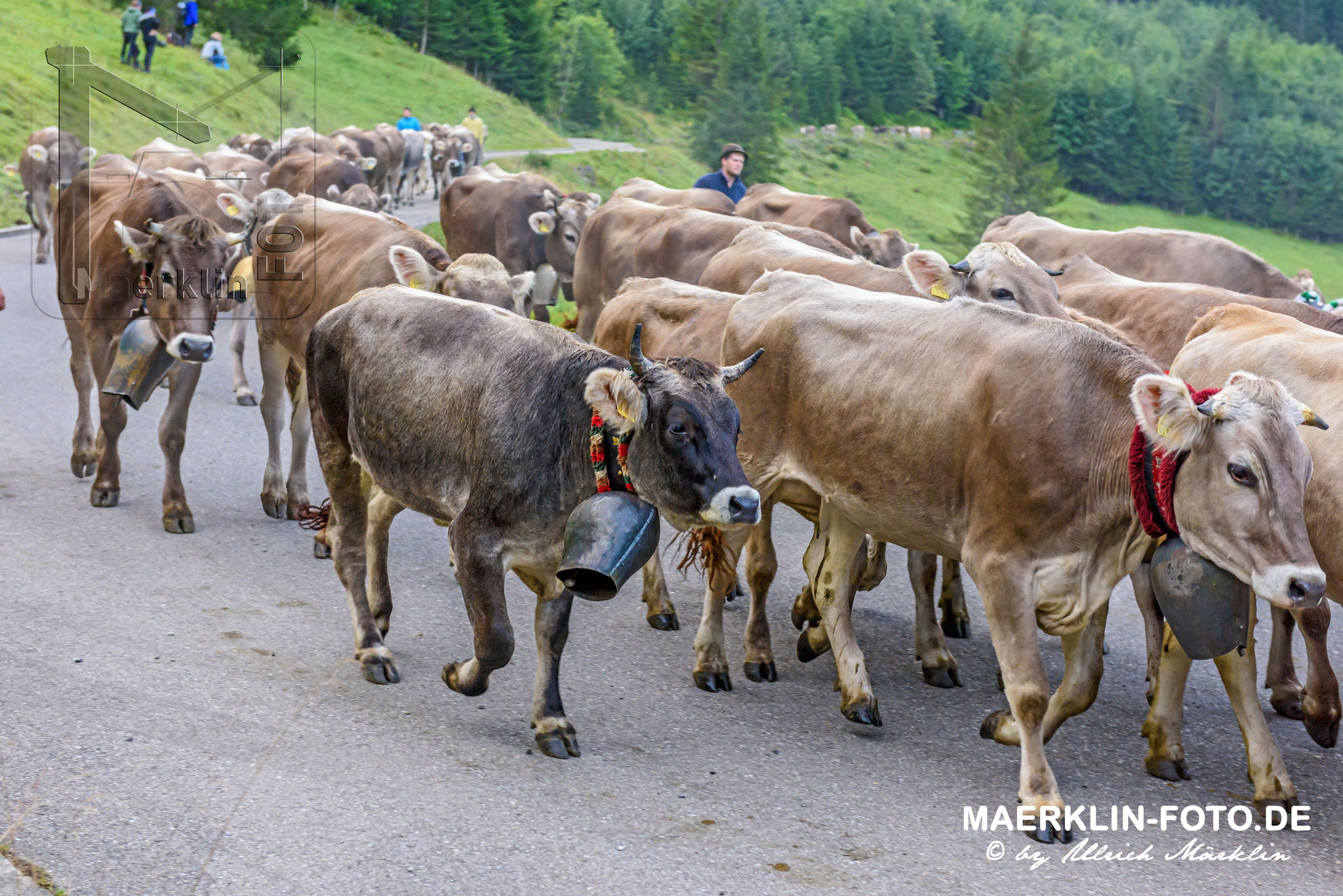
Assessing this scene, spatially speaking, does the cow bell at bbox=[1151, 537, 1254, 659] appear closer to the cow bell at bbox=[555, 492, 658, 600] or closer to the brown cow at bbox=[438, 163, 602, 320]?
the cow bell at bbox=[555, 492, 658, 600]

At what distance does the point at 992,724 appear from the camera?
5.43 m

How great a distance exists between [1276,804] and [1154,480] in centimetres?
140

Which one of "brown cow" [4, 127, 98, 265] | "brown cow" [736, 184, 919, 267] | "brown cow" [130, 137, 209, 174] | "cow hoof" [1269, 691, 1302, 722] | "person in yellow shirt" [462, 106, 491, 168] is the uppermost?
"cow hoof" [1269, 691, 1302, 722]

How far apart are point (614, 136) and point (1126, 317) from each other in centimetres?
5934

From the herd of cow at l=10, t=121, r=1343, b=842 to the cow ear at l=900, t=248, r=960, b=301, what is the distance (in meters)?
0.02

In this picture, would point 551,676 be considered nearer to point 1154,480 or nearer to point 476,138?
point 1154,480

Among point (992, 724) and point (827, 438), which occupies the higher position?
point (827, 438)

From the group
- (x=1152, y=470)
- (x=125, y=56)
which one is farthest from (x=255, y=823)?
(x=125, y=56)

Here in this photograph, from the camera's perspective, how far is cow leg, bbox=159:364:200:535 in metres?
7.54

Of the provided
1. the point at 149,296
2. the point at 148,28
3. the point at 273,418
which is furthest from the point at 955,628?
the point at 148,28

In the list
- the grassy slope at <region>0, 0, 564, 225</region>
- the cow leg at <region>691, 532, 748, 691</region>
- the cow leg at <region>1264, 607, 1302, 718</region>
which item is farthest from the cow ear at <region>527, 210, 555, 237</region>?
the grassy slope at <region>0, 0, 564, 225</region>

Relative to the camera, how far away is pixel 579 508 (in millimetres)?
4547

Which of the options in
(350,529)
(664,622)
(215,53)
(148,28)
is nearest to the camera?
(350,529)

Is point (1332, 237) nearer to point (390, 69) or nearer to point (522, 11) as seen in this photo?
point (522, 11)
